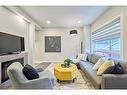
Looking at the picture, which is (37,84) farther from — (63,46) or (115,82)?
(63,46)

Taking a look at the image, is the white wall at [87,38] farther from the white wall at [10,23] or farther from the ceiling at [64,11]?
the white wall at [10,23]

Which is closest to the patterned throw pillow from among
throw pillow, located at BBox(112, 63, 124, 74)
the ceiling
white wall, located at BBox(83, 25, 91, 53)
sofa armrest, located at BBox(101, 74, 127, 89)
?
throw pillow, located at BBox(112, 63, 124, 74)

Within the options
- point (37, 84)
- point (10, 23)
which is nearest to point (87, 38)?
point (10, 23)

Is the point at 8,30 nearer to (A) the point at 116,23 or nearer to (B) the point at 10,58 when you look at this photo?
(B) the point at 10,58

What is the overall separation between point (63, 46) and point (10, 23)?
18.9ft

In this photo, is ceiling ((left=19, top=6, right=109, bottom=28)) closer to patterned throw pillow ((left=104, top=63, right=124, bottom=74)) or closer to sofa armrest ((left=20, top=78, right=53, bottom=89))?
patterned throw pillow ((left=104, top=63, right=124, bottom=74))

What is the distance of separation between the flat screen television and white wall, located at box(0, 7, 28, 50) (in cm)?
35

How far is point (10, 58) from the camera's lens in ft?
16.4

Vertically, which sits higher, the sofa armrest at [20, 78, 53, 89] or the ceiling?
the ceiling

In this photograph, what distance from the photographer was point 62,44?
11.4m

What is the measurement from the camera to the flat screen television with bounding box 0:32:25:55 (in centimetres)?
479

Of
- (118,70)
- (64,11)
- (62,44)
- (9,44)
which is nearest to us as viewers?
(118,70)

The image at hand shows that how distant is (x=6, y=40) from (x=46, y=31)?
248 inches
